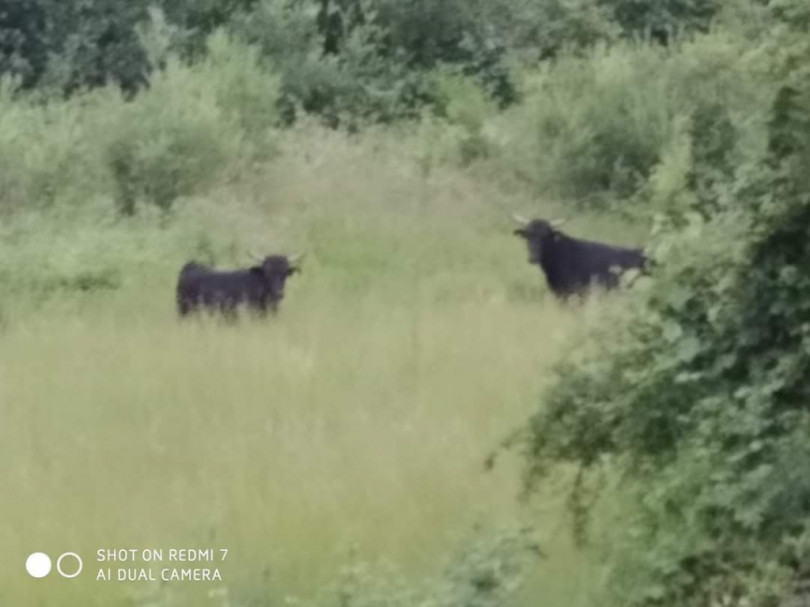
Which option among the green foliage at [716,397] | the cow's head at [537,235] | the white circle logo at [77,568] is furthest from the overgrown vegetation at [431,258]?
the cow's head at [537,235]

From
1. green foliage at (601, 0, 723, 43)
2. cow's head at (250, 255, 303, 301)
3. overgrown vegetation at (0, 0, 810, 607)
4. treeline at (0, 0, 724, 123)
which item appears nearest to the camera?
overgrown vegetation at (0, 0, 810, 607)

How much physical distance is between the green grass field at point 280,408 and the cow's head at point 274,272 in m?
0.35

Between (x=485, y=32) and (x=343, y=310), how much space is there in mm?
13061

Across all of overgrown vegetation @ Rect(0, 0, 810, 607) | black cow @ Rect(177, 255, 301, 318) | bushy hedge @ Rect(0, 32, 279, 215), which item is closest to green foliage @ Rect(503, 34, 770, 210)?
overgrown vegetation @ Rect(0, 0, 810, 607)

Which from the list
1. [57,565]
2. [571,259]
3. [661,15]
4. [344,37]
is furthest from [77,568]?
[661,15]

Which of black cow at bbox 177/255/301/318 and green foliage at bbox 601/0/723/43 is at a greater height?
green foliage at bbox 601/0/723/43

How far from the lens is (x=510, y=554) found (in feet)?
18.4

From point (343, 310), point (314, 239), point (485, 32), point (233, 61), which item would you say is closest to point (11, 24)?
point (233, 61)

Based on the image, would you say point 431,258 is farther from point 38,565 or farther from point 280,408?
point 38,565

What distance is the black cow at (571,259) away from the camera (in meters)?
13.7

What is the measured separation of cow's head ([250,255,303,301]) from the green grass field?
35cm

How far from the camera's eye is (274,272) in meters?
13.2

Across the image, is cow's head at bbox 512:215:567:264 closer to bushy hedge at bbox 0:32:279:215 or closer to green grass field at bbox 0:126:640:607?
green grass field at bbox 0:126:640:607

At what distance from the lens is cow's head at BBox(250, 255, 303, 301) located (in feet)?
43.0
